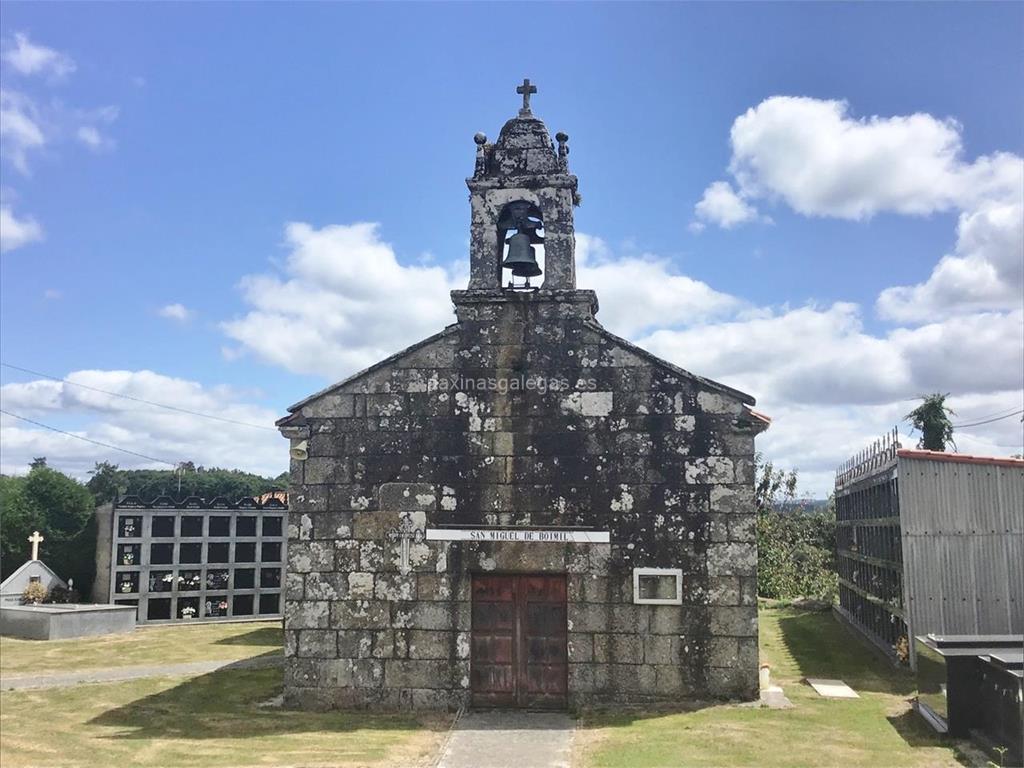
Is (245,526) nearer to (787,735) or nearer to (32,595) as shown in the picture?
(32,595)

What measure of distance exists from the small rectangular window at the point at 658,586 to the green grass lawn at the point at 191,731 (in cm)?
298

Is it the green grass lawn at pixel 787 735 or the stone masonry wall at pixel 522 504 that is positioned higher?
the stone masonry wall at pixel 522 504

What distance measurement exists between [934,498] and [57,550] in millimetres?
23091

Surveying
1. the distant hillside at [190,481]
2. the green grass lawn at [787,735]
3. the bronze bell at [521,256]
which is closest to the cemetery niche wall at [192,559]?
the bronze bell at [521,256]

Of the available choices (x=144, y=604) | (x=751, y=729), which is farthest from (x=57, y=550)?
(x=751, y=729)

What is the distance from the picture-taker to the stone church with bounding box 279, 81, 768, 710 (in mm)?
10500

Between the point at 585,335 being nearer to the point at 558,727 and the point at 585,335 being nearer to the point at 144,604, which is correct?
the point at 558,727

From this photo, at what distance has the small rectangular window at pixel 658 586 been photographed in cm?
1048

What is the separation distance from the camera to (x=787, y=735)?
885 centimetres

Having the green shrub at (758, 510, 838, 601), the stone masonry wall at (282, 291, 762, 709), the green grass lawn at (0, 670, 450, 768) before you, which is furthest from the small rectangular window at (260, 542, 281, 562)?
the green shrub at (758, 510, 838, 601)

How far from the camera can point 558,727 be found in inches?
378

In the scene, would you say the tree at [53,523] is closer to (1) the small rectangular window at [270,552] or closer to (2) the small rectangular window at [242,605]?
(2) the small rectangular window at [242,605]

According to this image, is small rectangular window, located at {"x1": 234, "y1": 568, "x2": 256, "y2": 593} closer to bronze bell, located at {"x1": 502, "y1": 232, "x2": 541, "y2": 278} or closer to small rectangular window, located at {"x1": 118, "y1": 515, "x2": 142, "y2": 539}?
small rectangular window, located at {"x1": 118, "y1": 515, "x2": 142, "y2": 539}

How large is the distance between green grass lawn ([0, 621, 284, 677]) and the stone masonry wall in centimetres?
618
